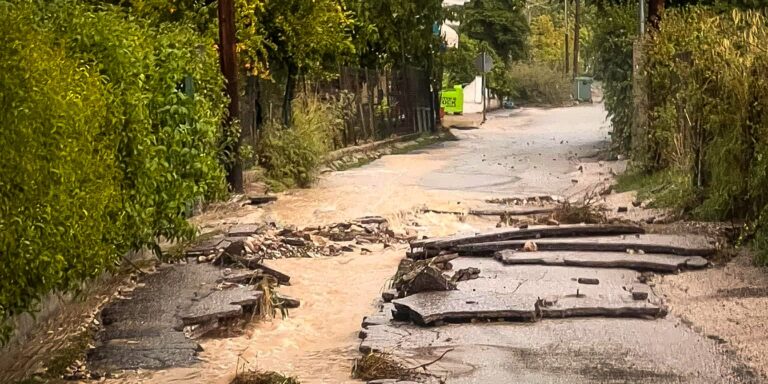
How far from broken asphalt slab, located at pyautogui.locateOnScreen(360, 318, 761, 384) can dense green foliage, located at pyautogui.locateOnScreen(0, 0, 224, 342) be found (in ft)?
6.94

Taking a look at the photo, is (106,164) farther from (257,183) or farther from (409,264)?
(257,183)

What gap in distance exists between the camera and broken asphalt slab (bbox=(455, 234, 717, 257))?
1042cm

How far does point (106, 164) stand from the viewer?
7.98 meters

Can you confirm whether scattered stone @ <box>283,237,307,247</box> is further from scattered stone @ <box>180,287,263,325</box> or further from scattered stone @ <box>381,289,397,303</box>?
scattered stone @ <box>381,289,397,303</box>

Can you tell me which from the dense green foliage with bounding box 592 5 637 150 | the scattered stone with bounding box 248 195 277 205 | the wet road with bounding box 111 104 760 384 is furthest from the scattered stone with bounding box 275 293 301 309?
the dense green foliage with bounding box 592 5 637 150

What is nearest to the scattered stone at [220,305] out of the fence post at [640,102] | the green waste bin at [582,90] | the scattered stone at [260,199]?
the scattered stone at [260,199]

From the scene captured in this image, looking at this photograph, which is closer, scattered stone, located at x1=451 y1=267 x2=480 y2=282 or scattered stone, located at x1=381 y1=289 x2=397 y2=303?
scattered stone, located at x1=381 y1=289 x2=397 y2=303

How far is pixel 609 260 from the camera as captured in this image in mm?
10164


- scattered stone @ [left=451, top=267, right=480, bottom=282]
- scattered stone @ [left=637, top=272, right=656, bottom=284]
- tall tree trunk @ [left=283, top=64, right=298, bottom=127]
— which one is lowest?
scattered stone @ [left=637, top=272, right=656, bottom=284]

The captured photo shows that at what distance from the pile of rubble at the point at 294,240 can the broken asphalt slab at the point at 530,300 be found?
8.88 feet

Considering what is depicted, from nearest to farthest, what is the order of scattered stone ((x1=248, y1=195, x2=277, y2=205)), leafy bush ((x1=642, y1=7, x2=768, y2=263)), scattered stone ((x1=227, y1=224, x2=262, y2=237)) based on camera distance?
leafy bush ((x1=642, y1=7, x2=768, y2=263)), scattered stone ((x1=227, y1=224, x2=262, y2=237)), scattered stone ((x1=248, y1=195, x2=277, y2=205))

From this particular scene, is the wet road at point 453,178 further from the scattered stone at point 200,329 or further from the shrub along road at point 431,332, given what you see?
the scattered stone at point 200,329

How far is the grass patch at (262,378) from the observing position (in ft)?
21.2

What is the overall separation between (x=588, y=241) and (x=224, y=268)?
3.60 m
